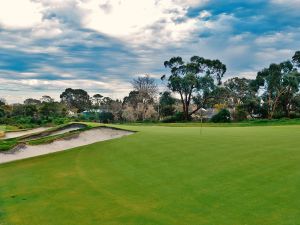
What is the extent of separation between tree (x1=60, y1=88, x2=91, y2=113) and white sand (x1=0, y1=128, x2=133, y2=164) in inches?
3829

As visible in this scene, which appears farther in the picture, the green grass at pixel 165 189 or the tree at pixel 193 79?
the tree at pixel 193 79

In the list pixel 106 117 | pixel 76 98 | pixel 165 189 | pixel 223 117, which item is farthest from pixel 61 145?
pixel 76 98

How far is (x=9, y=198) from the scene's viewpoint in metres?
8.83

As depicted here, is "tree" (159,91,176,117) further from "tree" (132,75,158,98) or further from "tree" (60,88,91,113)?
"tree" (60,88,91,113)

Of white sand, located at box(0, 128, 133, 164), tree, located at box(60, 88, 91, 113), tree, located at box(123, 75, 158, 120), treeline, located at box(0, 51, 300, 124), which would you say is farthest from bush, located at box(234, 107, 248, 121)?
tree, located at box(60, 88, 91, 113)

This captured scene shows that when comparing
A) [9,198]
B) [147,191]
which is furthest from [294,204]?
[9,198]

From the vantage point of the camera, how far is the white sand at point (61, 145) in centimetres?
1860

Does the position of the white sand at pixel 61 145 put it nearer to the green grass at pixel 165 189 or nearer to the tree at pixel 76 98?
the green grass at pixel 165 189

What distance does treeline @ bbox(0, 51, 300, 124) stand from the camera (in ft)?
184

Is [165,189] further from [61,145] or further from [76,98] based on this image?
[76,98]

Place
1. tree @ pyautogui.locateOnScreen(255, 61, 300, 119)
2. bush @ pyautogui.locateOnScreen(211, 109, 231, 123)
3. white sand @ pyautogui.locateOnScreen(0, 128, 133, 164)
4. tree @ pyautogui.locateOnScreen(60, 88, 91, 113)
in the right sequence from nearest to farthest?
white sand @ pyautogui.locateOnScreen(0, 128, 133, 164) → bush @ pyautogui.locateOnScreen(211, 109, 231, 123) → tree @ pyautogui.locateOnScreen(255, 61, 300, 119) → tree @ pyautogui.locateOnScreen(60, 88, 91, 113)

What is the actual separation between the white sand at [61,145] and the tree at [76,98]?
319ft

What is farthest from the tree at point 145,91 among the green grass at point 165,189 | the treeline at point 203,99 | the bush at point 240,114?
the green grass at point 165,189

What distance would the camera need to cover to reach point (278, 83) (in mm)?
56000
